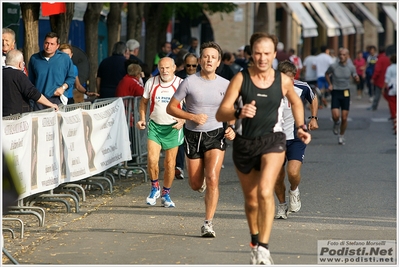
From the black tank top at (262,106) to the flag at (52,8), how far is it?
26.6 feet

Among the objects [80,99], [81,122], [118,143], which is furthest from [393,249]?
[80,99]

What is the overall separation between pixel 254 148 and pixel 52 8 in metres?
8.44

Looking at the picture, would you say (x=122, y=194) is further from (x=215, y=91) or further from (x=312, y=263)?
(x=312, y=263)

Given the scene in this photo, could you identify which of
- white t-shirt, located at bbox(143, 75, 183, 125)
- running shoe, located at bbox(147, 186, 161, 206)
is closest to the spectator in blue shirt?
white t-shirt, located at bbox(143, 75, 183, 125)

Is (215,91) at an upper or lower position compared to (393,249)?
upper

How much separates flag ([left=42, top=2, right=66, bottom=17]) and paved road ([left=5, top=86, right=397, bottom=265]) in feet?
10.3

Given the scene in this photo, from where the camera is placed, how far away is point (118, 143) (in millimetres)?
13555

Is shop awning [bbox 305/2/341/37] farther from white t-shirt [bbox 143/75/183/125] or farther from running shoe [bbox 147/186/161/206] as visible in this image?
running shoe [bbox 147/186/161/206]

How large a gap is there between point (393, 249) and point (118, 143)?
5832 mm

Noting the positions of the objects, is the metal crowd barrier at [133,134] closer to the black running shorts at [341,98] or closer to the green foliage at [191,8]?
the black running shorts at [341,98]

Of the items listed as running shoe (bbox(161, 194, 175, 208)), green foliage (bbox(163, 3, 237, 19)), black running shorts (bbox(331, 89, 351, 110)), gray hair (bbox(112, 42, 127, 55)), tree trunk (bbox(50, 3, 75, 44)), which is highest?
tree trunk (bbox(50, 3, 75, 44))

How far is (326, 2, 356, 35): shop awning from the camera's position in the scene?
44.0 meters

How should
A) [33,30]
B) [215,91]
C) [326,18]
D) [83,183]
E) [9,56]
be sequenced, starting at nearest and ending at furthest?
[215,91] < [9,56] < [83,183] < [33,30] < [326,18]

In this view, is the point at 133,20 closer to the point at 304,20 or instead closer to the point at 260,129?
the point at 260,129
